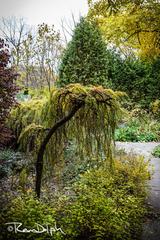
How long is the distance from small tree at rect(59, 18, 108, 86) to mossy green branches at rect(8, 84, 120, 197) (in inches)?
293

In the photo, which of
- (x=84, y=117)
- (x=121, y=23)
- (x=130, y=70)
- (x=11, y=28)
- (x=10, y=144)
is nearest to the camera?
(x=84, y=117)

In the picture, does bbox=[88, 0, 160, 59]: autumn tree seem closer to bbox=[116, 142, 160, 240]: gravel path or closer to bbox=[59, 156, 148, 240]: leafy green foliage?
bbox=[59, 156, 148, 240]: leafy green foliage

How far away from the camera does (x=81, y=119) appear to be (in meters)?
3.93

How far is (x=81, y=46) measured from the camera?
447 inches

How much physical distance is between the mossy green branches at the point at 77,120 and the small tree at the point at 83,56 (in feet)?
24.4

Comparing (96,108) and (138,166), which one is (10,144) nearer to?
(138,166)

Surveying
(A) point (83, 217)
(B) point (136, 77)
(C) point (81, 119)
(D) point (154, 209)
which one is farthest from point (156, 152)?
(B) point (136, 77)

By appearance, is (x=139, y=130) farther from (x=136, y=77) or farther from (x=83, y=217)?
(x=83, y=217)

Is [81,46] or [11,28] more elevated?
[11,28]

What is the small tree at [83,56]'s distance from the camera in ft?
37.0

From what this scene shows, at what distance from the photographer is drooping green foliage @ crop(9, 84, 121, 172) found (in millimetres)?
3637

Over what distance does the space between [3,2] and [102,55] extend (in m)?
10.0

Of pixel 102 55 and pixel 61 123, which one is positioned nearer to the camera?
pixel 61 123

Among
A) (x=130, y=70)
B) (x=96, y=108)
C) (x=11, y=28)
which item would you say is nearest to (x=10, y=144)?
(x=96, y=108)
